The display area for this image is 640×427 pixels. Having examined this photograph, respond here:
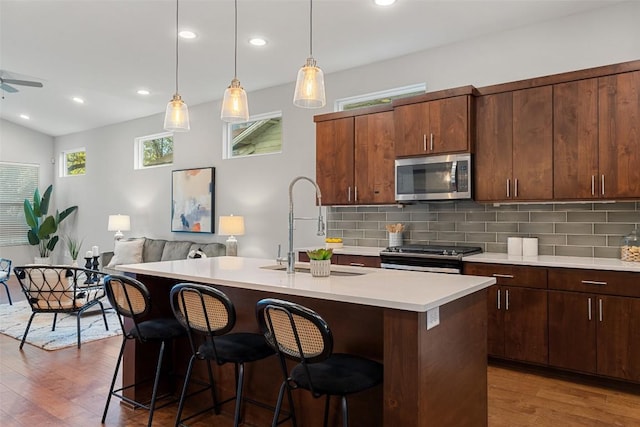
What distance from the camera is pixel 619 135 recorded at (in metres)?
3.31

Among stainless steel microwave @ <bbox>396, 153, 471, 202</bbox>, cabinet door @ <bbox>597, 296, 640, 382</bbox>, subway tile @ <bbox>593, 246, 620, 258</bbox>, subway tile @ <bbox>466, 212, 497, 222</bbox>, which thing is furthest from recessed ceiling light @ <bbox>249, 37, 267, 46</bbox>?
cabinet door @ <bbox>597, 296, 640, 382</bbox>

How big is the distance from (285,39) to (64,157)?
294 inches

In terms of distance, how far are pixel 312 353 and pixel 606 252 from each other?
2983 mm

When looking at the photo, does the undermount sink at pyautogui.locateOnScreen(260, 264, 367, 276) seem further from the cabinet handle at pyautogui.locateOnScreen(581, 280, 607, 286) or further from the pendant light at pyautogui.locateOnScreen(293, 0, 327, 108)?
the cabinet handle at pyautogui.locateOnScreen(581, 280, 607, 286)

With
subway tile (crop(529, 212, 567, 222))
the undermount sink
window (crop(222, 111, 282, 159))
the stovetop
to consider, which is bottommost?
the undermount sink

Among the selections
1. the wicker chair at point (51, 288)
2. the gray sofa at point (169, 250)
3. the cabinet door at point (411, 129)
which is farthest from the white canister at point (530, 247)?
the wicker chair at point (51, 288)

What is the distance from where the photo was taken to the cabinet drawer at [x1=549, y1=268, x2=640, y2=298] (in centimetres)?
306

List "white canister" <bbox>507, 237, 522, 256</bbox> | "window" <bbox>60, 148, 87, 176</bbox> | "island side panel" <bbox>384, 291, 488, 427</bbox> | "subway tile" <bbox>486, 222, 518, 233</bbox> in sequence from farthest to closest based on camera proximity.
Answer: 1. "window" <bbox>60, 148, 87, 176</bbox>
2. "subway tile" <bbox>486, 222, 518, 233</bbox>
3. "white canister" <bbox>507, 237, 522, 256</bbox>
4. "island side panel" <bbox>384, 291, 488, 427</bbox>

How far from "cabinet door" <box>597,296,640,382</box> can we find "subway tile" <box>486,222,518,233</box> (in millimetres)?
1049

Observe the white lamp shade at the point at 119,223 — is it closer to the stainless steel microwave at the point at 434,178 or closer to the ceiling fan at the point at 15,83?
the ceiling fan at the point at 15,83

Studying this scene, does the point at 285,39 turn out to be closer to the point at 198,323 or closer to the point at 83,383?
the point at 198,323

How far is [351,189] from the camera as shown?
474cm

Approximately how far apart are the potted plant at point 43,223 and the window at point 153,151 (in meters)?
2.35

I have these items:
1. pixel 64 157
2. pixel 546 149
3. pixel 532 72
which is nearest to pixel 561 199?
pixel 546 149
